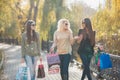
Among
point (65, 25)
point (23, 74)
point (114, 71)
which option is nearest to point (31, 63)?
point (23, 74)

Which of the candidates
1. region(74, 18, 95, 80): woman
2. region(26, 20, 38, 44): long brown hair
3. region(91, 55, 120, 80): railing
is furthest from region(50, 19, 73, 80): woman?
region(91, 55, 120, 80): railing

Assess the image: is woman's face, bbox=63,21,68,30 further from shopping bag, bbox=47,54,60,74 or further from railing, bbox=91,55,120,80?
railing, bbox=91,55,120,80

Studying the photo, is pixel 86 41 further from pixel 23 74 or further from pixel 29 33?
pixel 23 74

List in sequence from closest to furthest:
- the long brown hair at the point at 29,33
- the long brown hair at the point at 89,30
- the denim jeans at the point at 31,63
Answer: the long brown hair at the point at 29,33
the denim jeans at the point at 31,63
the long brown hair at the point at 89,30

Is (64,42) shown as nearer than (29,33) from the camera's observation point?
No

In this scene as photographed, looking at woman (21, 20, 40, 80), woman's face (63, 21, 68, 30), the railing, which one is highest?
woman's face (63, 21, 68, 30)

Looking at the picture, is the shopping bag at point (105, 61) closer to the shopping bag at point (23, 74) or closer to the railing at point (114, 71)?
the railing at point (114, 71)

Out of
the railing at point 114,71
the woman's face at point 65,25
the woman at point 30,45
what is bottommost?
the railing at point 114,71

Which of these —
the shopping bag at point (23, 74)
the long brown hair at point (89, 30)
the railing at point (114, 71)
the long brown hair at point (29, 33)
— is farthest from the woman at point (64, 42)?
A: the railing at point (114, 71)

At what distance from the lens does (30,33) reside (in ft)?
Result: 32.3

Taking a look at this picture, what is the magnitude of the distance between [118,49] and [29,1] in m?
Result: 28.1

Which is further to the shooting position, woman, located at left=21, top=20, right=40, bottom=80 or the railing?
the railing

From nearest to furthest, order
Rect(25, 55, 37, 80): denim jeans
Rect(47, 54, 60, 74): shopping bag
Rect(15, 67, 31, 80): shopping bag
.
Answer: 1. Rect(15, 67, 31, 80): shopping bag
2. Rect(25, 55, 37, 80): denim jeans
3. Rect(47, 54, 60, 74): shopping bag

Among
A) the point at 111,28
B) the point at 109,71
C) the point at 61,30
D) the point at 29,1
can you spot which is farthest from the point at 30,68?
the point at 29,1
